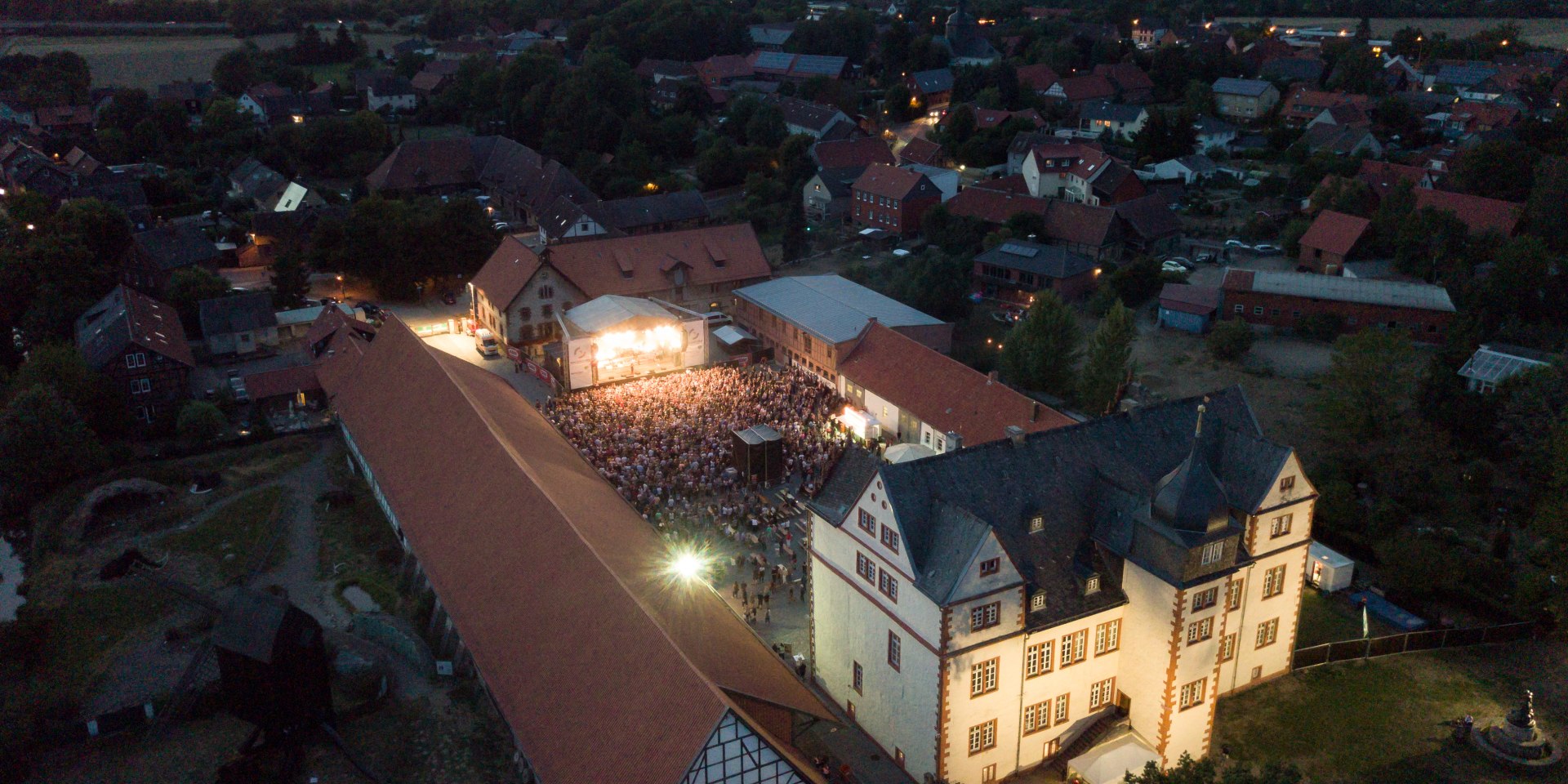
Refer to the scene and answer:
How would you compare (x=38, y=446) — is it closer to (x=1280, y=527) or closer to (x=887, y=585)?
(x=887, y=585)

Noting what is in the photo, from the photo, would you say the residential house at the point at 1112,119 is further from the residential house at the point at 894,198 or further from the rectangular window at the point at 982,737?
the rectangular window at the point at 982,737

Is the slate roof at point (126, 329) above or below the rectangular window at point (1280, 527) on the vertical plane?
below

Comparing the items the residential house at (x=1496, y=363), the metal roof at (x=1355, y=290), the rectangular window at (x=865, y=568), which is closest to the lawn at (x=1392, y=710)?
the rectangular window at (x=865, y=568)

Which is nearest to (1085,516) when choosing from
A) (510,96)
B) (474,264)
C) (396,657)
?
(396,657)

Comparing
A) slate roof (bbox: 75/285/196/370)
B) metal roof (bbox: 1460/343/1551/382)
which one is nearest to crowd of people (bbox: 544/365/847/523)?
slate roof (bbox: 75/285/196/370)

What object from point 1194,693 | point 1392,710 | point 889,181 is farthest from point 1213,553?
point 889,181

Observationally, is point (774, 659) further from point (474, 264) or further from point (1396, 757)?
point (474, 264)
